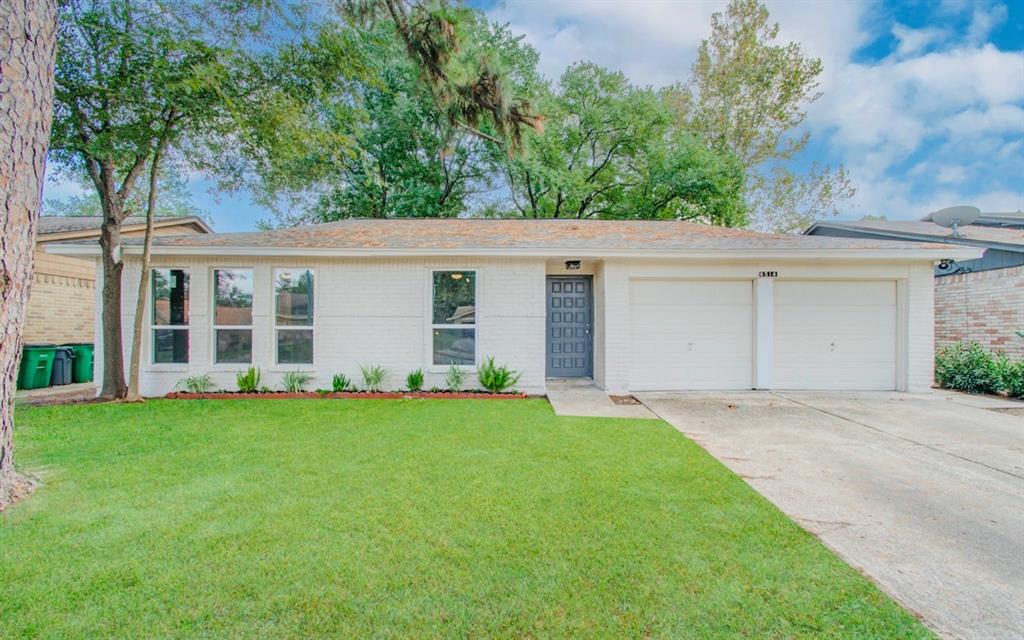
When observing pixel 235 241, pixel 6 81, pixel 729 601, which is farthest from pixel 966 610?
pixel 235 241

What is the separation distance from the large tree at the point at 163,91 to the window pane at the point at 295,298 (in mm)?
1951

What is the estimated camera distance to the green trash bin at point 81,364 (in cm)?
1026

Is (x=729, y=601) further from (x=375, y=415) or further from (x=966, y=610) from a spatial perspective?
(x=375, y=415)

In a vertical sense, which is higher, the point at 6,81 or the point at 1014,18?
the point at 1014,18

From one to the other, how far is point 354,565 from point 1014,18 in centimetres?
1881

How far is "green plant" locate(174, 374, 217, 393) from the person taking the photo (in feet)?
26.1

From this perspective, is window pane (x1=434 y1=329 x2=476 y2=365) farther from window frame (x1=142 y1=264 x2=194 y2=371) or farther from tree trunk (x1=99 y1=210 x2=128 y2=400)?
tree trunk (x1=99 y1=210 x2=128 y2=400)

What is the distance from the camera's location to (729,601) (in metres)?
2.22

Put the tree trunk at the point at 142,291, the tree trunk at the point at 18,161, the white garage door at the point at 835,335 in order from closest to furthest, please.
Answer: the tree trunk at the point at 18,161 → the tree trunk at the point at 142,291 → the white garage door at the point at 835,335

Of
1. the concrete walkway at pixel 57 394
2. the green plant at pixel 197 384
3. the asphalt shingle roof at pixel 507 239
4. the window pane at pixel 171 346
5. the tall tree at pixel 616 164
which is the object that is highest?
the tall tree at pixel 616 164

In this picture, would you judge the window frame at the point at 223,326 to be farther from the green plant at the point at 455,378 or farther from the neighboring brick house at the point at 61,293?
the neighboring brick house at the point at 61,293

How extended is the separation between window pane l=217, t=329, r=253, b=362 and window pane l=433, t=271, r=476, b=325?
11.3ft

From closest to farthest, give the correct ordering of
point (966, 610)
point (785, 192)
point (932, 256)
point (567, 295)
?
point (966, 610) → point (932, 256) → point (567, 295) → point (785, 192)

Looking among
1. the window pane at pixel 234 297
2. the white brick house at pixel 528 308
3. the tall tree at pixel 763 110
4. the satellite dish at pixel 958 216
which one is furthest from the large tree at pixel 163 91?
the tall tree at pixel 763 110
